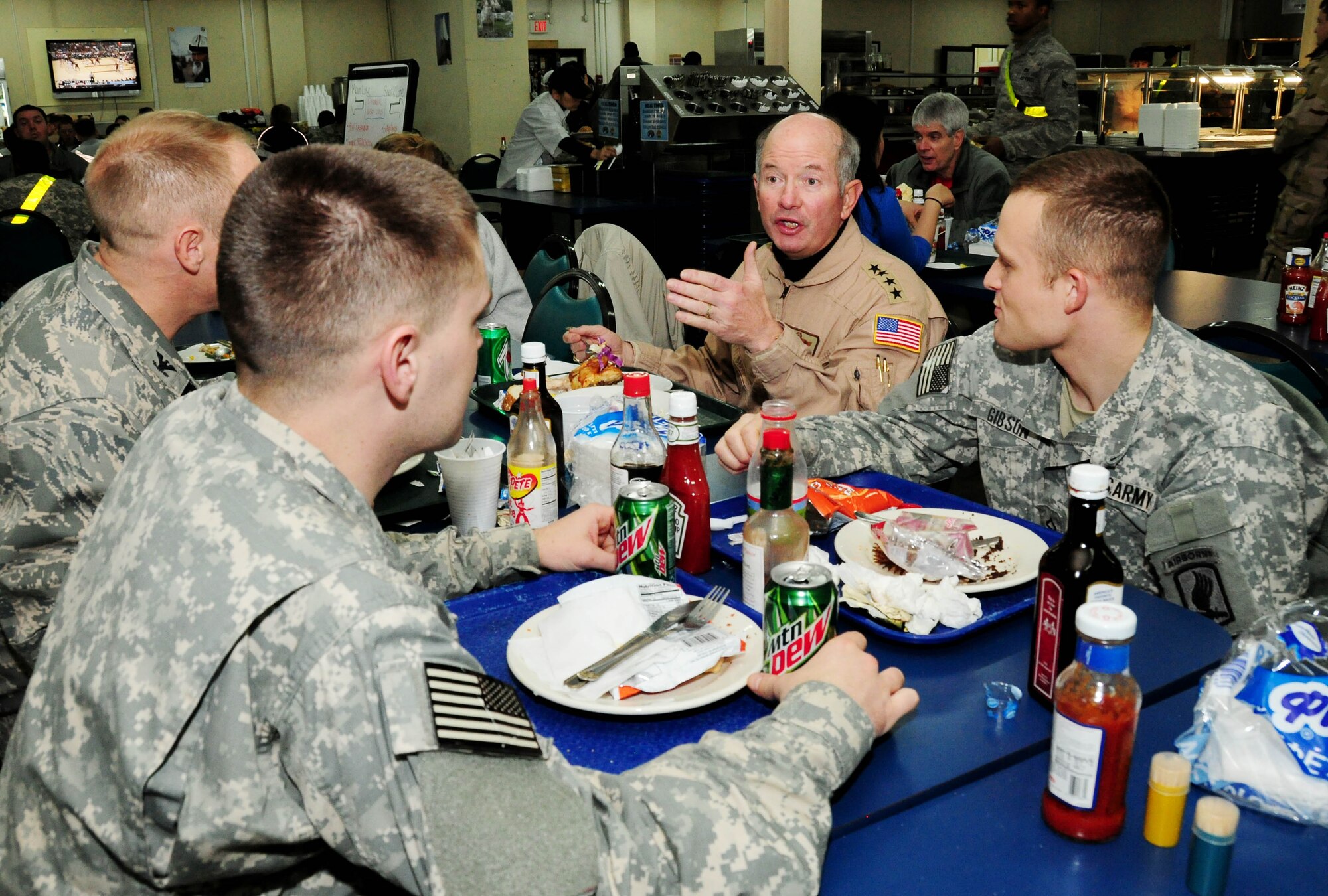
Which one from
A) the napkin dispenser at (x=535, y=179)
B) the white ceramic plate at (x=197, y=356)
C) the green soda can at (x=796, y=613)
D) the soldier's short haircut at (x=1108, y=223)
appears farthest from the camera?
the napkin dispenser at (x=535, y=179)

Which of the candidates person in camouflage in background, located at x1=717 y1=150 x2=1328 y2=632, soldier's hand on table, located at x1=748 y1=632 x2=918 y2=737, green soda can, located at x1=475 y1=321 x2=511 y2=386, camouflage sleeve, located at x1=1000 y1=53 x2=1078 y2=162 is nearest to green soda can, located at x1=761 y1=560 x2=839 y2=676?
soldier's hand on table, located at x1=748 y1=632 x2=918 y2=737

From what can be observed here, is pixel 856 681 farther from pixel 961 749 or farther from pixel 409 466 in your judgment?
pixel 409 466

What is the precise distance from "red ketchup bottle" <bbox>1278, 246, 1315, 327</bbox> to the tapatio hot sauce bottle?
282cm

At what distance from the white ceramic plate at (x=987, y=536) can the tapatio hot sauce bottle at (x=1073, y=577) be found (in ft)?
0.76

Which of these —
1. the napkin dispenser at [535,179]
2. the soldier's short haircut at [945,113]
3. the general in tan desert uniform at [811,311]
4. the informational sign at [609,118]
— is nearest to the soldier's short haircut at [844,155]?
the general in tan desert uniform at [811,311]

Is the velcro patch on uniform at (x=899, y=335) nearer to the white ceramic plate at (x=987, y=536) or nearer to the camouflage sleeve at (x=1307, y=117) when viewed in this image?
the white ceramic plate at (x=987, y=536)

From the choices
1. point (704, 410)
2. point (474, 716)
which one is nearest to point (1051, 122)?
point (704, 410)

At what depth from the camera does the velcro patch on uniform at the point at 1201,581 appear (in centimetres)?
148

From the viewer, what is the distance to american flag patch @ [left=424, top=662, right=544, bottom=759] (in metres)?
0.79

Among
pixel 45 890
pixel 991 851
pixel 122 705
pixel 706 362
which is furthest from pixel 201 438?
pixel 706 362

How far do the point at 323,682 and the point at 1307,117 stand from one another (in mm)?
6563

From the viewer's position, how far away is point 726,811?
2.93 ft

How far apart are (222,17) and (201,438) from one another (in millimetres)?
14675

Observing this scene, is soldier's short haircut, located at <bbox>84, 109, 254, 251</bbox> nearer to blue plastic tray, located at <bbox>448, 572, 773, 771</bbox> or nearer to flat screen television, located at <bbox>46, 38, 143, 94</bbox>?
blue plastic tray, located at <bbox>448, 572, 773, 771</bbox>
